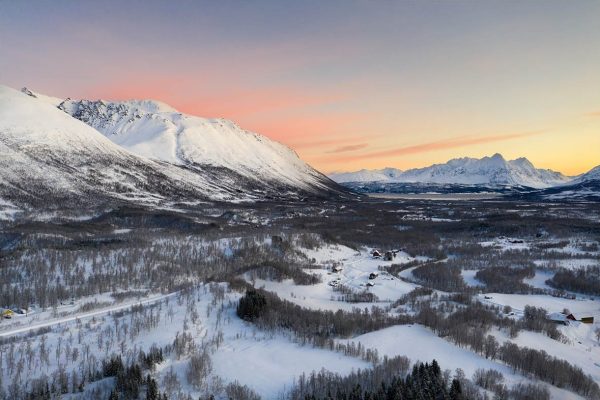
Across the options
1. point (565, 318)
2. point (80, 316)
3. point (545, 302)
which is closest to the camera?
point (80, 316)

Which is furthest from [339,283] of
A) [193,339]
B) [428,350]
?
[193,339]

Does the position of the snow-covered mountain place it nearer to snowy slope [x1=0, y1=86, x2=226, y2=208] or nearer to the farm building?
snowy slope [x1=0, y1=86, x2=226, y2=208]

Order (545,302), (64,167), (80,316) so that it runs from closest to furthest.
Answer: (80,316), (545,302), (64,167)

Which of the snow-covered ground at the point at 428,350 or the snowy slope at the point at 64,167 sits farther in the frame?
the snowy slope at the point at 64,167

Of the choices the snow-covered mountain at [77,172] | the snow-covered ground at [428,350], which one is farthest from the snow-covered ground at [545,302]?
the snow-covered mountain at [77,172]

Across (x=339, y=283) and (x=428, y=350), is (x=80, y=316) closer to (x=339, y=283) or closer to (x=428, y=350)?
(x=428, y=350)

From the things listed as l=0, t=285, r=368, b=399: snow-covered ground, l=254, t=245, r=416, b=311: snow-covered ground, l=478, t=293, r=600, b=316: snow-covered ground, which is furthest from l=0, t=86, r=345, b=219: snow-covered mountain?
l=478, t=293, r=600, b=316: snow-covered ground

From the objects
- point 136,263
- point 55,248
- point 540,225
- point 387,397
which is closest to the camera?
point 387,397

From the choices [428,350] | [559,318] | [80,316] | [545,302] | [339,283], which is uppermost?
[80,316]

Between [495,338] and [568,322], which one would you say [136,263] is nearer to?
[495,338]

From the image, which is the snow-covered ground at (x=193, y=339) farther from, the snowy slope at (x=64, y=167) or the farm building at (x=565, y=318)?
the snowy slope at (x=64, y=167)

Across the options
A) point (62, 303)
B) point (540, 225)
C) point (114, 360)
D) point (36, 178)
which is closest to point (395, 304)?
point (114, 360)
